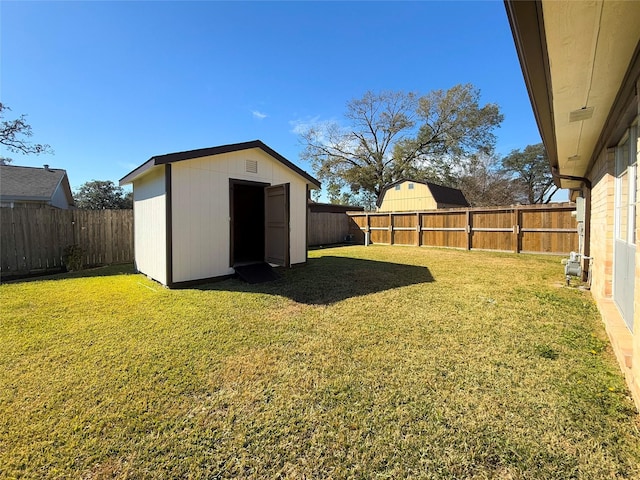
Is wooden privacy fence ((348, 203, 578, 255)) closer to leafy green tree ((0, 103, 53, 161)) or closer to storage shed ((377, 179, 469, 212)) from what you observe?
storage shed ((377, 179, 469, 212))

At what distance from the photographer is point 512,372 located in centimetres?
238

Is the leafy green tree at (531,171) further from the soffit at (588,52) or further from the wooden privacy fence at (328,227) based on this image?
the soffit at (588,52)

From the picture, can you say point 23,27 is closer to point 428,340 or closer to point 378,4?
point 378,4

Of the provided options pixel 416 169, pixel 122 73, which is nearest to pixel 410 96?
pixel 416 169

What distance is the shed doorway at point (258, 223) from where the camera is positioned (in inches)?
251

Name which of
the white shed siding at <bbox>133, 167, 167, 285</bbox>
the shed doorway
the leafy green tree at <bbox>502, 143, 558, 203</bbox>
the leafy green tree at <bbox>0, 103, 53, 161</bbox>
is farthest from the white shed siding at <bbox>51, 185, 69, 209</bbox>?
the leafy green tree at <bbox>502, 143, 558, 203</bbox>

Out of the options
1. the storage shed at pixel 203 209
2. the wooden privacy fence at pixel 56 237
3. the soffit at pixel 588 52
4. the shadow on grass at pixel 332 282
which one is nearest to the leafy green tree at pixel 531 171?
the shadow on grass at pixel 332 282

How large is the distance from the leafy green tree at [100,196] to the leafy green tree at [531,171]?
35.8 metres

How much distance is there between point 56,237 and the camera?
739cm

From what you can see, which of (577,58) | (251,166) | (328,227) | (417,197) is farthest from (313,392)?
(417,197)

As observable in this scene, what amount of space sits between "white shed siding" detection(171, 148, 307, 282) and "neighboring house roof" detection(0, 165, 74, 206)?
33.0 feet

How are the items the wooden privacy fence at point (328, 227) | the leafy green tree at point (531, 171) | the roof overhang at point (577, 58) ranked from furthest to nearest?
the leafy green tree at point (531, 171), the wooden privacy fence at point (328, 227), the roof overhang at point (577, 58)

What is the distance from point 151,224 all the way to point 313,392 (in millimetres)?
5634

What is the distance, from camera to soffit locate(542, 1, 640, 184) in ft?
4.83
